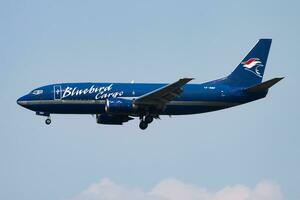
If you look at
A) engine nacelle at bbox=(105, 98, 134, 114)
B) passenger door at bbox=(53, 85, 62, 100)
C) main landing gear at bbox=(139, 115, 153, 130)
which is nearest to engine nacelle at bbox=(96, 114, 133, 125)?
main landing gear at bbox=(139, 115, 153, 130)

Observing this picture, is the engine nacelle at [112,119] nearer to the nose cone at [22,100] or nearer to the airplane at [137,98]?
the airplane at [137,98]

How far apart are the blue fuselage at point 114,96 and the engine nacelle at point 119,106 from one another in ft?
3.28

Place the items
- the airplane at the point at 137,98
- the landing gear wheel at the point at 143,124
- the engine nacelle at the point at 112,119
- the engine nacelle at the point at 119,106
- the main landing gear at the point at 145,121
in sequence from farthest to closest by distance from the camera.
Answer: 1. the engine nacelle at the point at 112,119
2. the landing gear wheel at the point at 143,124
3. the main landing gear at the point at 145,121
4. the airplane at the point at 137,98
5. the engine nacelle at the point at 119,106

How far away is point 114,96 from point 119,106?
1.92 meters

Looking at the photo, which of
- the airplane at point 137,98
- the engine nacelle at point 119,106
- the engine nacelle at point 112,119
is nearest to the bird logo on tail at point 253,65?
the airplane at point 137,98

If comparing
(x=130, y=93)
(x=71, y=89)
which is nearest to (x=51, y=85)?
(x=71, y=89)

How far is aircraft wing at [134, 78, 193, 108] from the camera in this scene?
7250 cm

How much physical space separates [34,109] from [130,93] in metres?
8.70

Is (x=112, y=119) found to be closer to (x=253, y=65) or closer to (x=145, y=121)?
(x=145, y=121)

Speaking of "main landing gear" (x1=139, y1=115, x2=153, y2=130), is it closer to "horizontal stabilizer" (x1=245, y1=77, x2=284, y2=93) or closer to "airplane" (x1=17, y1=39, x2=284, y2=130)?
"airplane" (x1=17, y1=39, x2=284, y2=130)

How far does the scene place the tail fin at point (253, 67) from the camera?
268ft

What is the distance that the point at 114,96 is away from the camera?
7556 cm

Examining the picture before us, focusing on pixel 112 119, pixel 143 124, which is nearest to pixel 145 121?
pixel 143 124

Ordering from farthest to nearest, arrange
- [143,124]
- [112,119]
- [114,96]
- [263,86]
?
[112,119] < [143,124] < [263,86] < [114,96]
